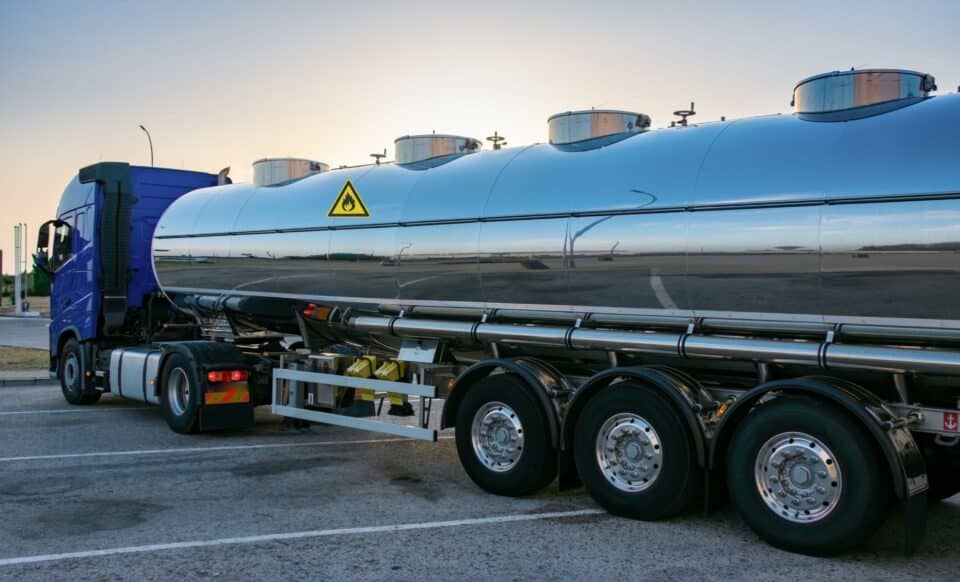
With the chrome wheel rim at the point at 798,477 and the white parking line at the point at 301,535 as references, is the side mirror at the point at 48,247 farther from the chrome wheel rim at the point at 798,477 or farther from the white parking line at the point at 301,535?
the chrome wheel rim at the point at 798,477

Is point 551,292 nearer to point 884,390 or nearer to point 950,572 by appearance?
point 884,390

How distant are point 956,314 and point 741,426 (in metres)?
1.53

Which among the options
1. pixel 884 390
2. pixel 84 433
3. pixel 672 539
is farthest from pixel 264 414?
pixel 884 390

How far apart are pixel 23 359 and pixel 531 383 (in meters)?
17.7

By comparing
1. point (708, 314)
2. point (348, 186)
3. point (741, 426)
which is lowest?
point (741, 426)

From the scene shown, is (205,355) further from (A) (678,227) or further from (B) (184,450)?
(A) (678,227)

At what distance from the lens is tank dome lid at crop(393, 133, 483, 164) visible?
9641mm

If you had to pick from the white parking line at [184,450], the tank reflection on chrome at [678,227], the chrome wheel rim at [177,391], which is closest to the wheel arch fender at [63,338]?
the chrome wheel rim at [177,391]

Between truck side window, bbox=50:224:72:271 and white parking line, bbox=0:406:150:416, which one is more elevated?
truck side window, bbox=50:224:72:271

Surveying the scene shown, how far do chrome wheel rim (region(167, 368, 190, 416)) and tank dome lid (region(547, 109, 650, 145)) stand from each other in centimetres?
595

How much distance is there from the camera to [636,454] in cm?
698

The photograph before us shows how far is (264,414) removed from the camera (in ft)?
44.0

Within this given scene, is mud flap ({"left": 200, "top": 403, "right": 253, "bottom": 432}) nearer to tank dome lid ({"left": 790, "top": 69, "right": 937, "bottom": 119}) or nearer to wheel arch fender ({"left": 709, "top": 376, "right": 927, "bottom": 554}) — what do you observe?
wheel arch fender ({"left": 709, "top": 376, "right": 927, "bottom": 554})

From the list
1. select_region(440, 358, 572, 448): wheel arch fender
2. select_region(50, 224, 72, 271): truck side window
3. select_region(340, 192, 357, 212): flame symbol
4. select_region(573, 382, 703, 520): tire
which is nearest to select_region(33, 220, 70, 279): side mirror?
select_region(50, 224, 72, 271): truck side window
